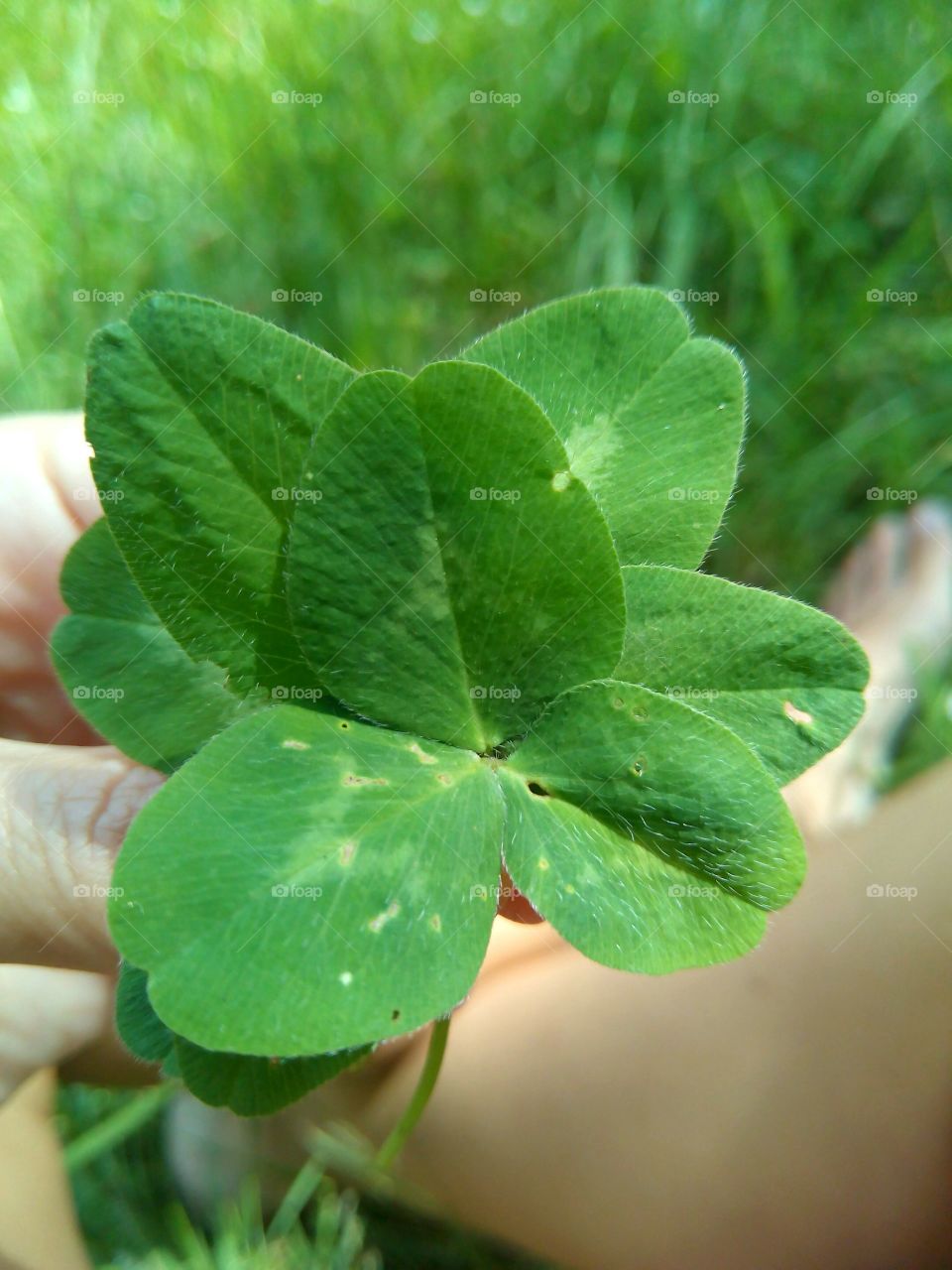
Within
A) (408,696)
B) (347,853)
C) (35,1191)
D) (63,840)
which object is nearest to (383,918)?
(347,853)

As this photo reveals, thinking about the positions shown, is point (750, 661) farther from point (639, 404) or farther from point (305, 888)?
point (305, 888)

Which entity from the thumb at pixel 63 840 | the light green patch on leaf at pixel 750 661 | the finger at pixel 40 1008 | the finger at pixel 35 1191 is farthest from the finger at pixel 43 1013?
the light green patch on leaf at pixel 750 661

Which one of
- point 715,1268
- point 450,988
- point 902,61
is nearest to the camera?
point 450,988

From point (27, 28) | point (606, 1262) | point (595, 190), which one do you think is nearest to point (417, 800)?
point (606, 1262)

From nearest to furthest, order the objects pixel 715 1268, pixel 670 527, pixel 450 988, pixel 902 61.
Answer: pixel 450 988, pixel 670 527, pixel 715 1268, pixel 902 61

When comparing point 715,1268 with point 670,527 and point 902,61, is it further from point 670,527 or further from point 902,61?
point 902,61

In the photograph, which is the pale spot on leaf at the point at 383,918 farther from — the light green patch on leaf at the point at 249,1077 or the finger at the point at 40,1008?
the finger at the point at 40,1008
